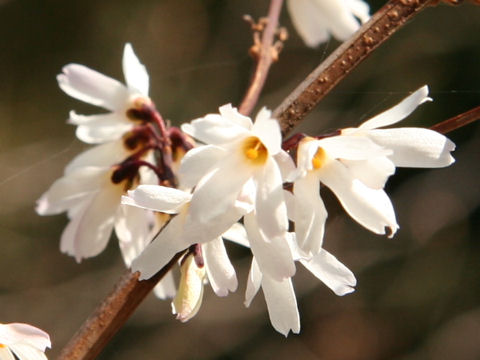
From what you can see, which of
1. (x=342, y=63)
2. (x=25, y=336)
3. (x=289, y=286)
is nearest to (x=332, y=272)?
(x=289, y=286)

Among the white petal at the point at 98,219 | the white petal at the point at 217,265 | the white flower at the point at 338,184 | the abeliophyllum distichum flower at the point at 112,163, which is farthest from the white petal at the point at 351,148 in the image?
the white petal at the point at 98,219

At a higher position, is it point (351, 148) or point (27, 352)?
point (351, 148)

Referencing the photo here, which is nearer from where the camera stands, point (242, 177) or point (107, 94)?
point (242, 177)

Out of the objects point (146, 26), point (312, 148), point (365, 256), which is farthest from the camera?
point (146, 26)

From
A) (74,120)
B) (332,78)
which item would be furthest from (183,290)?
(74,120)

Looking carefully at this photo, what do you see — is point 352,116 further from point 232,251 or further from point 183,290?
point 183,290

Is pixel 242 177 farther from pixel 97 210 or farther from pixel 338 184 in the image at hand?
pixel 97 210
